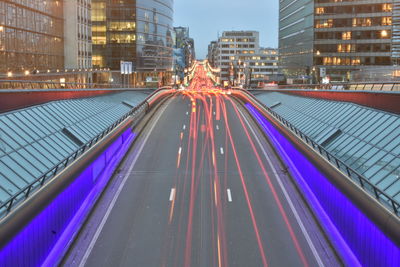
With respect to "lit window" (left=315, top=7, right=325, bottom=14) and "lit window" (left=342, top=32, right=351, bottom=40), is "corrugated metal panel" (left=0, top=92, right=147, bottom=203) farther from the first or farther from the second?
"lit window" (left=315, top=7, right=325, bottom=14)

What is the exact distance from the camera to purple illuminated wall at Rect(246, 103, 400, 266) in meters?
14.1

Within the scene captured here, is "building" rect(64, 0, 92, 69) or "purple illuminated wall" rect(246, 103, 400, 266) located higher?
"building" rect(64, 0, 92, 69)

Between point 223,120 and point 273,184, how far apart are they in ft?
80.7

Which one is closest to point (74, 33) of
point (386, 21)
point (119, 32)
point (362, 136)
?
point (119, 32)

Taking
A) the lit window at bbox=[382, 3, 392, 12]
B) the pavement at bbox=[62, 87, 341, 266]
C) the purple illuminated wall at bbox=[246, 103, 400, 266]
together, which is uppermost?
the lit window at bbox=[382, 3, 392, 12]

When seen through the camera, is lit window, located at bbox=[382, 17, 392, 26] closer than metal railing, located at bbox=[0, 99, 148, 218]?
No

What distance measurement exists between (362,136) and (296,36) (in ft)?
343

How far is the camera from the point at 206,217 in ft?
70.0

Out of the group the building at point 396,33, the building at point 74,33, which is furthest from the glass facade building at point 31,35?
the building at point 396,33

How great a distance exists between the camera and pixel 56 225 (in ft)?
58.3

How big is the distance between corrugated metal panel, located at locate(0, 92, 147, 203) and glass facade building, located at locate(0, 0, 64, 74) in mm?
31344

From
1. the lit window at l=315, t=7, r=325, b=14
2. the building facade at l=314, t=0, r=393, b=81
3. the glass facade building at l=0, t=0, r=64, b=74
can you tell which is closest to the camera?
the glass facade building at l=0, t=0, r=64, b=74

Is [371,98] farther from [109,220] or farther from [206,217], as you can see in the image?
[109,220]

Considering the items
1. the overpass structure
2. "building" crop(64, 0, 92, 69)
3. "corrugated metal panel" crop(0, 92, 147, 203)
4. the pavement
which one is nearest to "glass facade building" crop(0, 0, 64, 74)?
"building" crop(64, 0, 92, 69)
